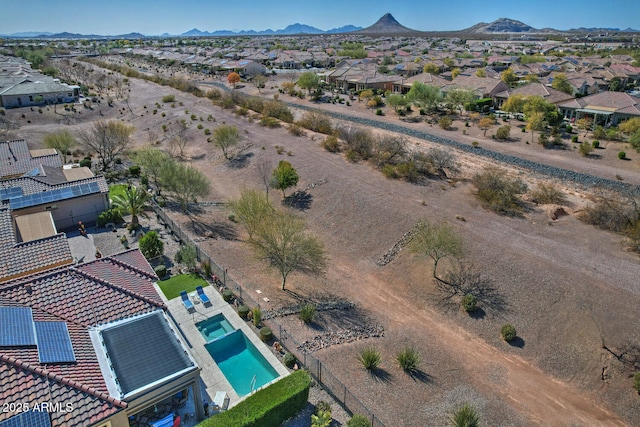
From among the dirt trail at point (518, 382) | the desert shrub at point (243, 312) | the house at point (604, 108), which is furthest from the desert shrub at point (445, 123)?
the desert shrub at point (243, 312)

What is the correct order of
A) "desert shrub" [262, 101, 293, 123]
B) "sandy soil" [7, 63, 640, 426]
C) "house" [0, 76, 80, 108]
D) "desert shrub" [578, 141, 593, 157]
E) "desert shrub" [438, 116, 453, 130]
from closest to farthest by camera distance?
"sandy soil" [7, 63, 640, 426] → "desert shrub" [578, 141, 593, 157] → "desert shrub" [438, 116, 453, 130] → "desert shrub" [262, 101, 293, 123] → "house" [0, 76, 80, 108]

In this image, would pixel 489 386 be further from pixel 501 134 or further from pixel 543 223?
pixel 501 134

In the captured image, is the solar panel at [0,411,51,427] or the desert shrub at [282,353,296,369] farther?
the desert shrub at [282,353,296,369]

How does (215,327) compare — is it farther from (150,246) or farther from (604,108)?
(604,108)

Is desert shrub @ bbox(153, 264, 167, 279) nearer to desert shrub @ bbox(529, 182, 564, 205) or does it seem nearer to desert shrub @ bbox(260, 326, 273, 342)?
desert shrub @ bbox(260, 326, 273, 342)

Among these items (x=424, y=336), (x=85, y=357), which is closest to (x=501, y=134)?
(x=424, y=336)

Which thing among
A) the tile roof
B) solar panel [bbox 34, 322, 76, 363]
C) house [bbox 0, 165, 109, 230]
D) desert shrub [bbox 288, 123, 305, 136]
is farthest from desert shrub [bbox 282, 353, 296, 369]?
desert shrub [bbox 288, 123, 305, 136]
